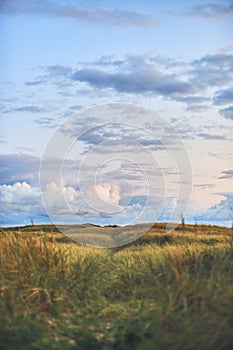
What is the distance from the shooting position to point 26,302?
21.8ft

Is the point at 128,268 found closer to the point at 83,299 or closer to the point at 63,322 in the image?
the point at 83,299

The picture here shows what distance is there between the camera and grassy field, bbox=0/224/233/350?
5.63 metres

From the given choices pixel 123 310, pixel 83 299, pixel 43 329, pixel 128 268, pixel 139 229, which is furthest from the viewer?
pixel 139 229

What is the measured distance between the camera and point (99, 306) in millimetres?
6840

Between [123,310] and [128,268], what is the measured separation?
2311 millimetres

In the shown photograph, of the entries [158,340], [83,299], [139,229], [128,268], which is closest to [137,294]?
[83,299]

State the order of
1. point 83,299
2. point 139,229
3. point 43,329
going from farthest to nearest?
point 139,229 → point 83,299 → point 43,329

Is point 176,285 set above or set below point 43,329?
above

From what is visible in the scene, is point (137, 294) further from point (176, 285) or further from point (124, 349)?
point (124, 349)

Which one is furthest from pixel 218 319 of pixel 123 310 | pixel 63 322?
pixel 63 322

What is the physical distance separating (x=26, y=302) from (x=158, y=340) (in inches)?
86.3

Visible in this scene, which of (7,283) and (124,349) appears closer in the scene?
(124,349)

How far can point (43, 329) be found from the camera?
5.98 meters

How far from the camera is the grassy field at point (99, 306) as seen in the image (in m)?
5.63
